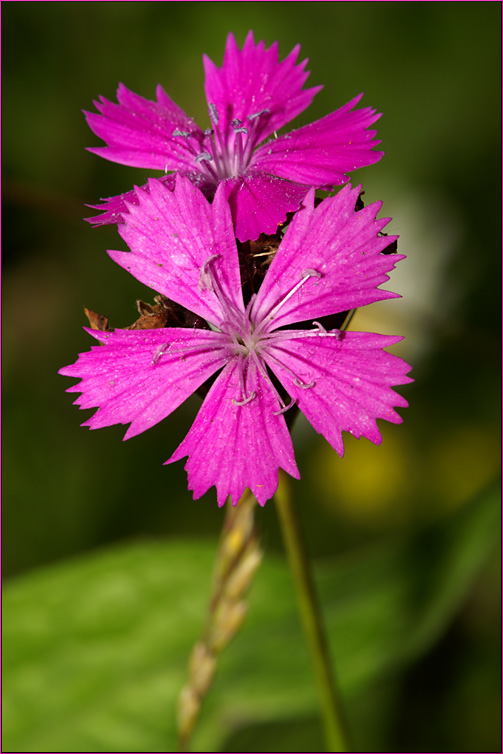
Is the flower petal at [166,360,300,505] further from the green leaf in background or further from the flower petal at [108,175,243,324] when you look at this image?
the green leaf in background

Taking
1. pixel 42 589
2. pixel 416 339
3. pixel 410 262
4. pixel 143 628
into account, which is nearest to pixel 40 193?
pixel 42 589

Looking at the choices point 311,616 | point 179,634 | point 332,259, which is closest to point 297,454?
point 179,634

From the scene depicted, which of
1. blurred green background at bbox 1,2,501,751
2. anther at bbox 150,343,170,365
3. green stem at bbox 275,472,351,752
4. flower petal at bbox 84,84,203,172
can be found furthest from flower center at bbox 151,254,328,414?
blurred green background at bbox 1,2,501,751

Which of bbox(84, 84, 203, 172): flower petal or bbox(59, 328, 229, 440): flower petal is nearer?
bbox(59, 328, 229, 440): flower petal

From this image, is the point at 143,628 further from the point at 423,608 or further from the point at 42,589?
the point at 423,608

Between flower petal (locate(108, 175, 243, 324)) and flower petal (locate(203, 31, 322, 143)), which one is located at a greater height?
flower petal (locate(203, 31, 322, 143))

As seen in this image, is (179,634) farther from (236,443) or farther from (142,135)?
(142,135)
